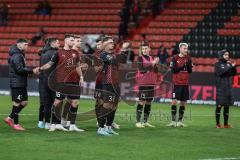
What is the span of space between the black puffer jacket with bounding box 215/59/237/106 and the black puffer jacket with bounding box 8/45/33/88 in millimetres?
5335

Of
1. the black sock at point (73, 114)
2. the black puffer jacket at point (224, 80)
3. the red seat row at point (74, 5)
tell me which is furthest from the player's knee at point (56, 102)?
the red seat row at point (74, 5)

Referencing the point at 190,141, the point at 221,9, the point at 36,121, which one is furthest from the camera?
the point at 221,9

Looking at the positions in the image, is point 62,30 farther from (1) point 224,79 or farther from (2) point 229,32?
(1) point 224,79

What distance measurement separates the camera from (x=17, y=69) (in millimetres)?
14992

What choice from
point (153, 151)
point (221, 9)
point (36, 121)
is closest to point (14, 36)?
point (221, 9)

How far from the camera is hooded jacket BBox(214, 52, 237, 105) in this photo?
1712 cm

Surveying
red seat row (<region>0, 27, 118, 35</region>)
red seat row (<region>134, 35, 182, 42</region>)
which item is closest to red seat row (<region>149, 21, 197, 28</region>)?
red seat row (<region>134, 35, 182, 42</region>)

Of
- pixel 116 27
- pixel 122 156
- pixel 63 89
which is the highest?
pixel 116 27

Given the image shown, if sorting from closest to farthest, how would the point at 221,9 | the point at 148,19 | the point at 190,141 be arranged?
1. the point at 190,141
2. the point at 221,9
3. the point at 148,19

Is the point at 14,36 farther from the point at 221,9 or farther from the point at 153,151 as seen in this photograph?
the point at 153,151

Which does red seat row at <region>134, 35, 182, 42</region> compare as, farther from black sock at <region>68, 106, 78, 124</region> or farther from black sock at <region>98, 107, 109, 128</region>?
black sock at <region>98, 107, 109, 128</region>

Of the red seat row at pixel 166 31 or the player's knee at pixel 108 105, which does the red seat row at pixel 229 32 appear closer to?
the red seat row at pixel 166 31

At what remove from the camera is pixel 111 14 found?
37.6 m

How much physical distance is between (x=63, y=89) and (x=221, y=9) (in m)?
20.8
